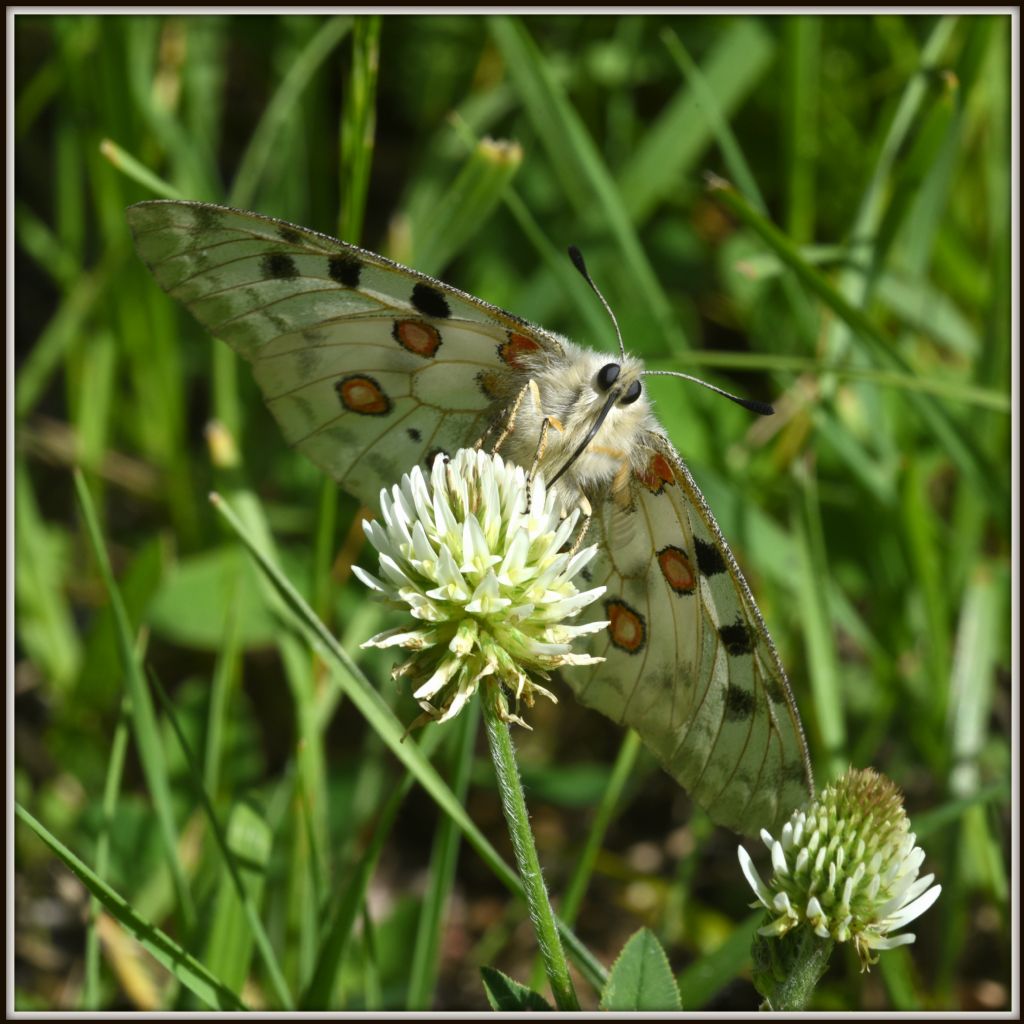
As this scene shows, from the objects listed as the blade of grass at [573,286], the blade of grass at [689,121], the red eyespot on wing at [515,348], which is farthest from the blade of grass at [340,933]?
the blade of grass at [689,121]

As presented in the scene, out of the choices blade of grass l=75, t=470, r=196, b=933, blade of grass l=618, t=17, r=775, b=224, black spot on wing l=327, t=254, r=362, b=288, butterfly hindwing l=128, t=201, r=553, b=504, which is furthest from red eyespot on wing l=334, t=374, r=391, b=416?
blade of grass l=618, t=17, r=775, b=224

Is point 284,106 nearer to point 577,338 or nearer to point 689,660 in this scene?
point 577,338

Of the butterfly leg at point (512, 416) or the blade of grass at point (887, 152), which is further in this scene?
the blade of grass at point (887, 152)

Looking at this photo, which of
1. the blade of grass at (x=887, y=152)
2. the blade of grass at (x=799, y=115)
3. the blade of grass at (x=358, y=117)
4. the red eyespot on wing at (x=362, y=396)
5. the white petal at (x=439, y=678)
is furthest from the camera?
the blade of grass at (x=799, y=115)

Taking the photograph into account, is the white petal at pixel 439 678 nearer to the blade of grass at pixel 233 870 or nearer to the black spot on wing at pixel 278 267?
the blade of grass at pixel 233 870

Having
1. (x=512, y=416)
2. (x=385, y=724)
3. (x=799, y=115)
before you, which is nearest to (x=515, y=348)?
(x=512, y=416)

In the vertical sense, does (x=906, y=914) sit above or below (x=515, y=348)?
below

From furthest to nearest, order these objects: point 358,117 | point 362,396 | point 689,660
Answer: point 358,117 < point 362,396 < point 689,660
